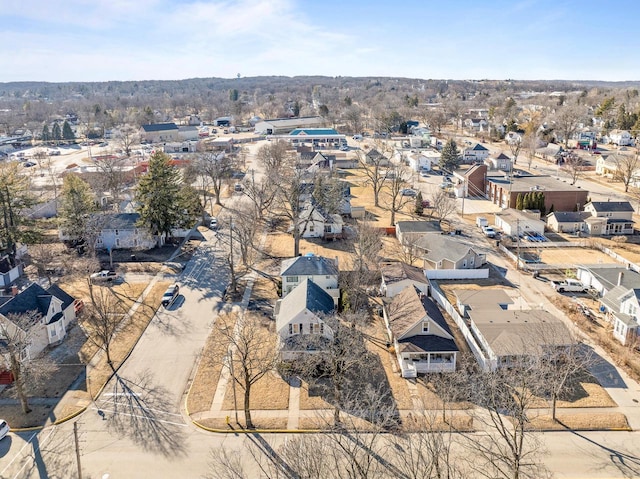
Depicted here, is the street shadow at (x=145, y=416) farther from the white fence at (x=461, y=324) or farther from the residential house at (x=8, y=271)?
the residential house at (x=8, y=271)

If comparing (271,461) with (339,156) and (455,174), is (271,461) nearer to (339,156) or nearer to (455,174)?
(455,174)

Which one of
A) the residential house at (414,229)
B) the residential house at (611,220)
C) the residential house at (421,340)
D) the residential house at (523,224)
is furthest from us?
the residential house at (611,220)

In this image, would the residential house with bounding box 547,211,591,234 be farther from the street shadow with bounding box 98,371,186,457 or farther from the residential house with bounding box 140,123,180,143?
the residential house with bounding box 140,123,180,143

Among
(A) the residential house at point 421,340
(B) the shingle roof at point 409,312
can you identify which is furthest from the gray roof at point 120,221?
(A) the residential house at point 421,340

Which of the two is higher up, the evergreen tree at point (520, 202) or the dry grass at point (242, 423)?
the evergreen tree at point (520, 202)

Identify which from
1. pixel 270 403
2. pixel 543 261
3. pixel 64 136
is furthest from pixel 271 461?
pixel 64 136

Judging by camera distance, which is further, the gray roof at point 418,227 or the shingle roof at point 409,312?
the gray roof at point 418,227

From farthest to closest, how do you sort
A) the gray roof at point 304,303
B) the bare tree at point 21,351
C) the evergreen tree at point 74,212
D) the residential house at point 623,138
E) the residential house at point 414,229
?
the residential house at point 623,138 < the residential house at point 414,229 < the evergreen tree at point 74,212 < the gray roof at point 304,303 < the bare tree at point 21,351
